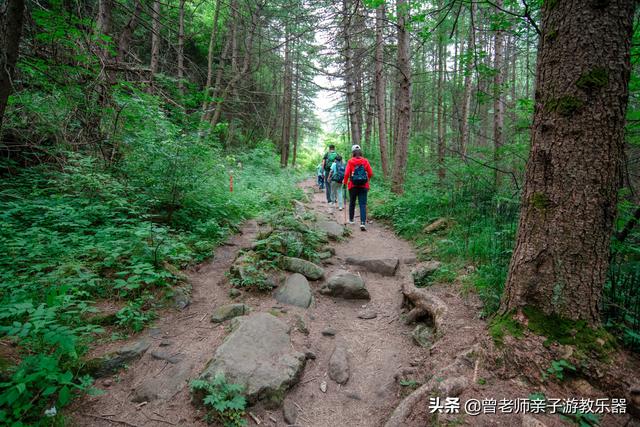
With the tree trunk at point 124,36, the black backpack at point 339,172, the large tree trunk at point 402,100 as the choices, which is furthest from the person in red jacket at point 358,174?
the tree trunk at point 124,36

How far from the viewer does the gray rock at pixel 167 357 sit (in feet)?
9.66

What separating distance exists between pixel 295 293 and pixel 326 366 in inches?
51.0

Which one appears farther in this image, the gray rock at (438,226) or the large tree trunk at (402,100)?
the large tree trunk at (402,100)

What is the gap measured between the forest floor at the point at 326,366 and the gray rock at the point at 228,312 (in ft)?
0.33

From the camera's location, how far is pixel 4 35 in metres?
2.67

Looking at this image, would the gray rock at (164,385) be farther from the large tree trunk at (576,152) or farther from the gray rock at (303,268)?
the large tree trunk at (576,152)

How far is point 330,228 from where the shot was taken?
292 inches

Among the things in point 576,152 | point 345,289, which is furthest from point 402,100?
point 576,152

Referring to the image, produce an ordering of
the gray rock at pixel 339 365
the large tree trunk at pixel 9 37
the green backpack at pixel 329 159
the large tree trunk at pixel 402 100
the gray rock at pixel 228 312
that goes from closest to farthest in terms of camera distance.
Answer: the large tree trunk at pixel 9 37 < the gray rock at pixel 339 365 < the gray rock at pixel 228 312 < the large tree trunk at pixel 402 100 < the green backpack at pixel 329 159

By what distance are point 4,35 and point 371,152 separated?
19044 mm

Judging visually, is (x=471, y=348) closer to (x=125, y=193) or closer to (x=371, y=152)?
(x=125, y=193)

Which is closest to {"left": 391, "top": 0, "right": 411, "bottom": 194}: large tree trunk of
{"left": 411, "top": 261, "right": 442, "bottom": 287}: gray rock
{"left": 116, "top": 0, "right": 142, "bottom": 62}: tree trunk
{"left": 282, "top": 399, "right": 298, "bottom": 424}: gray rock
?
{"left": 411, "top": 261, "right": 442, "bottom": 287}: gray rock

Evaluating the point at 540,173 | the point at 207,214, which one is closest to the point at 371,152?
the point at 207,214

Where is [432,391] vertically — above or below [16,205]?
below
